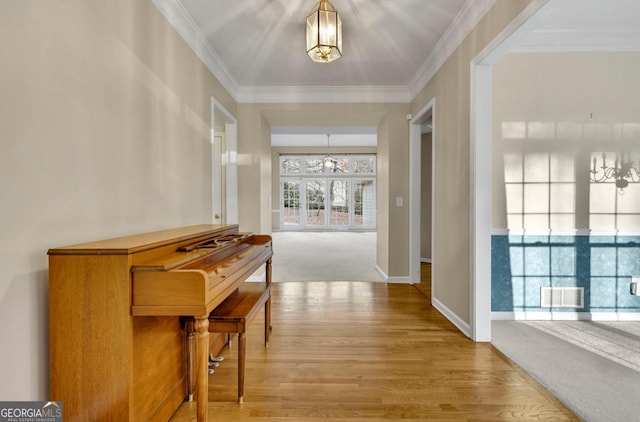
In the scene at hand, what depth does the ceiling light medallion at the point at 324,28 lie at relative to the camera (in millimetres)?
2438

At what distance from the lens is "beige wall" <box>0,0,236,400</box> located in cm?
119

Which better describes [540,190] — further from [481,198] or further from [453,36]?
[453,36]

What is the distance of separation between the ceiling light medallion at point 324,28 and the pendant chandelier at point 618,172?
2.76 meters

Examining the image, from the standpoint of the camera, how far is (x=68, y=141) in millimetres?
1465

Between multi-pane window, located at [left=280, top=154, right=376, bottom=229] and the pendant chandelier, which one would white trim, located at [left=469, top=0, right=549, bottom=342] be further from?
multi-pane window, located at [left=280, top=154, right=376, bottom=229]

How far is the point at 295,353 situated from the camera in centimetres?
246

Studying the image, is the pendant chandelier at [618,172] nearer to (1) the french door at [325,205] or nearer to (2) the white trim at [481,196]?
(2) the white trim at [481,196]

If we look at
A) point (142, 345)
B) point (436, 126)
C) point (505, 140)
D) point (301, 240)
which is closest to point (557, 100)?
point (505, 140)

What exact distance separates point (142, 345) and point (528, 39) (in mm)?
3923

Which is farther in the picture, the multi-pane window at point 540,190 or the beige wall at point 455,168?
the multi-pane window at point 540,190

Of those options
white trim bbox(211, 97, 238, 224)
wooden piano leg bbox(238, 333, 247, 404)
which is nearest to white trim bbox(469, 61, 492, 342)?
wooden piano leg bbox(238, 333, 247, 404)

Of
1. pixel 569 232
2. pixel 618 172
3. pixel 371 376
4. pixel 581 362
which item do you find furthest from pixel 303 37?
pixel 581 362
